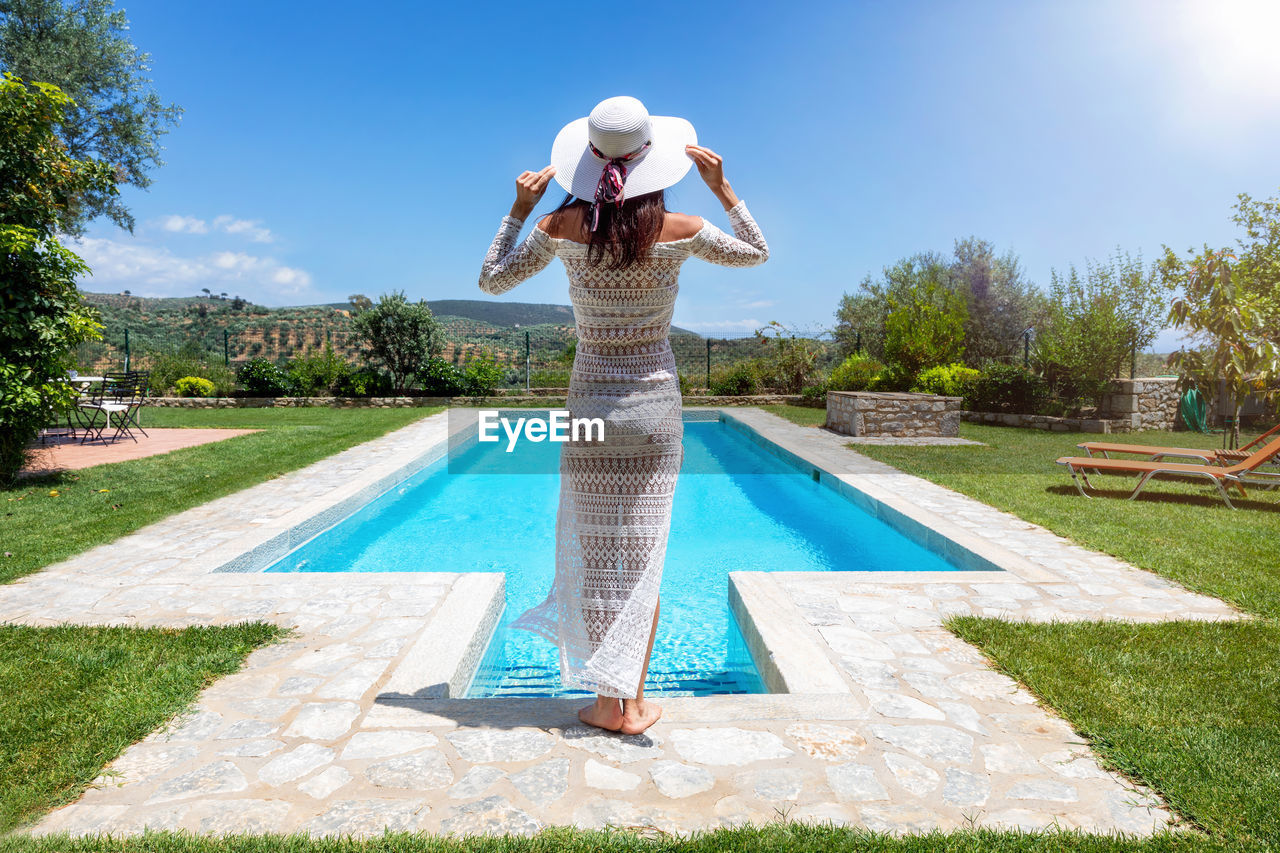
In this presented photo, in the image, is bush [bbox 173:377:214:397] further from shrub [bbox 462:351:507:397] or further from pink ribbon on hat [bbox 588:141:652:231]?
pink ribbon on hat [bbox 588:141:652:231]

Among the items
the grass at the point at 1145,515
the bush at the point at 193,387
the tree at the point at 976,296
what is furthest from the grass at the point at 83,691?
the tree at the point at 976,296

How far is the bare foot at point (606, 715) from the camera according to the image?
2.29 m

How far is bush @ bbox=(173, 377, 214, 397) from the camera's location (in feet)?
54.9

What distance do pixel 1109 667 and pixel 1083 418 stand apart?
449 inches

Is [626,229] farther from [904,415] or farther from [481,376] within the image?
[481,376]

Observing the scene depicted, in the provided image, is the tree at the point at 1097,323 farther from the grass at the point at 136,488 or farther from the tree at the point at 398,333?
the tree at the point at 398,333

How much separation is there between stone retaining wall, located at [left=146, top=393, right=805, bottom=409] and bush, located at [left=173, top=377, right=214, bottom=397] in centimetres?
28

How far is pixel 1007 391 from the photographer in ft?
43.5

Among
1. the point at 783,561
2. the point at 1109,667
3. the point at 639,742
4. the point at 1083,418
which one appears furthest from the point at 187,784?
the point at 1083,418

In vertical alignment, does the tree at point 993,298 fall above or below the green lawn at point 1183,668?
above

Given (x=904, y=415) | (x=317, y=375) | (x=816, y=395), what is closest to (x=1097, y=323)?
(x=904, y=415)

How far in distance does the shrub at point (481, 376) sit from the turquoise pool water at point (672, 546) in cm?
781

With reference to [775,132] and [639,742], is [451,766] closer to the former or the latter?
[639,742]

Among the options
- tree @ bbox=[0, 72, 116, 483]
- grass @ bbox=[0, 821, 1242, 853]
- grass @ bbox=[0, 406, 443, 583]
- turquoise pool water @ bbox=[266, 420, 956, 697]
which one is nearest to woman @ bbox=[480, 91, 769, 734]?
grass @ bbox=[0, 821, 1242, 853]
